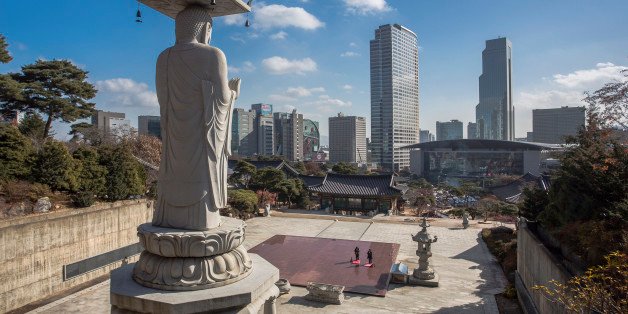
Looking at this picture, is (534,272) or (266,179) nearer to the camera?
(534,272)

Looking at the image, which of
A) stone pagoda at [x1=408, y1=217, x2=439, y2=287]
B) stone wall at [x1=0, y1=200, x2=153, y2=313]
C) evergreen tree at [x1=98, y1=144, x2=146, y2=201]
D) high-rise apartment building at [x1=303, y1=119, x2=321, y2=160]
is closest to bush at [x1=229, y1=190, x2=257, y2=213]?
evergreen tree at [x1=98, y1=144, x2=146, y2=201]

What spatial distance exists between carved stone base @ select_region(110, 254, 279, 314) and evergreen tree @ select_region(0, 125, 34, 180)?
11.2m

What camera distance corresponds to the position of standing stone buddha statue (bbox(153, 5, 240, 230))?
6.05 meters

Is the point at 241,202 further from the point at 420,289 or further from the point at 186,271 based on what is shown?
the point at 186,271

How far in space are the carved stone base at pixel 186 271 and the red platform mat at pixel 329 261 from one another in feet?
29.1

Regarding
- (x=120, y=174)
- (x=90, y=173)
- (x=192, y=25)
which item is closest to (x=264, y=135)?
(x=120, y=174)

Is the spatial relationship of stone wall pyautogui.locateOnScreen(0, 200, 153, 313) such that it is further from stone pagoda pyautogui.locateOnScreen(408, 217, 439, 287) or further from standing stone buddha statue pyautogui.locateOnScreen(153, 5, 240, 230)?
stone pagoda pyautogui.locateOnScreen(408, 217, 439, 287)

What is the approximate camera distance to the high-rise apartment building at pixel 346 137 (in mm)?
122338

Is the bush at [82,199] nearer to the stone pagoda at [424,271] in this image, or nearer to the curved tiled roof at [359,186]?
the stone pagoda at [424,271]

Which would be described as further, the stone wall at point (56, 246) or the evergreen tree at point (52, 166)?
the evergreen tree at point (52, 166)

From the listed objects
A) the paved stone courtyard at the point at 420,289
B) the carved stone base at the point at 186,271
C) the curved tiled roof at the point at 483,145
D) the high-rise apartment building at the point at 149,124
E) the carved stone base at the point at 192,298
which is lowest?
the paved stone courtyard at the point at 420,289

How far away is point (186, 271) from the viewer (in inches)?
215

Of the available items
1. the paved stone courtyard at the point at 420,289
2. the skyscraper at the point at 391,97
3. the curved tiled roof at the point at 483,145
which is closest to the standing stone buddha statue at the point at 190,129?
the paved stone courtyard at the point at 420,289

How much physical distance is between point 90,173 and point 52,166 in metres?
1.52
